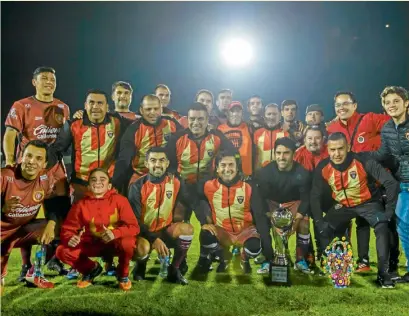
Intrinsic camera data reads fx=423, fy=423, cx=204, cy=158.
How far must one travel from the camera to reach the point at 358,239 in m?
4.05

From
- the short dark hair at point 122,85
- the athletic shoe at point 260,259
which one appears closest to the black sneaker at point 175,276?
the athletic shoe at point 260,259

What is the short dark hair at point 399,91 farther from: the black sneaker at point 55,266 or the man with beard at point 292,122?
the black sneaker at point 55,266

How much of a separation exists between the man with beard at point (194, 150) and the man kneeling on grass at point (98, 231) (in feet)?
1.92

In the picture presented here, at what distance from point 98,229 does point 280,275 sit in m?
1.68

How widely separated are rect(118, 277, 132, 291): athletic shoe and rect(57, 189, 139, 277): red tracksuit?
43mm

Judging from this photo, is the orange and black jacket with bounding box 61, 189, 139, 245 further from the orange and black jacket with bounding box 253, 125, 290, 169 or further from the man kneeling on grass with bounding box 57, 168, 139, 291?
the orange and black jacket with bounding box 253, 125, 290, 169

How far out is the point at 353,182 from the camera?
3.92m

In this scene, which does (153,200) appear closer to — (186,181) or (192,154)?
(186,181)

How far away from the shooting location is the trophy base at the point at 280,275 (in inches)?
149

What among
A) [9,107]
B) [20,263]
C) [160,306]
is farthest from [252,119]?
[20,263]

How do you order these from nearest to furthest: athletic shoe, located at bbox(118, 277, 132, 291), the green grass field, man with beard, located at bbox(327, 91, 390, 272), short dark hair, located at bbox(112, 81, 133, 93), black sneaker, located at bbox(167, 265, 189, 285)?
the green grass field
athletic shoe, located at bbox(118, 277, 132, 291)
black sneaker, located at bbox(167, 265, 189, 285)
man with beard, located at bbox(327, 91, 390, 272)
short dark hair, located at bbox(112, 81, 133, 93)

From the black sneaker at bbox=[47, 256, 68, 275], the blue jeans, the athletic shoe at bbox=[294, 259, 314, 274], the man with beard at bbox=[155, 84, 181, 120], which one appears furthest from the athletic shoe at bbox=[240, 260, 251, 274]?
the black sneaker at bbox=[47, 256, 68, 275]

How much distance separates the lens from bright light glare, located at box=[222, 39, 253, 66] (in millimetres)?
4078

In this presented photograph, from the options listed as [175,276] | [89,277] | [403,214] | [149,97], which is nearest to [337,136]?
[403,214]
